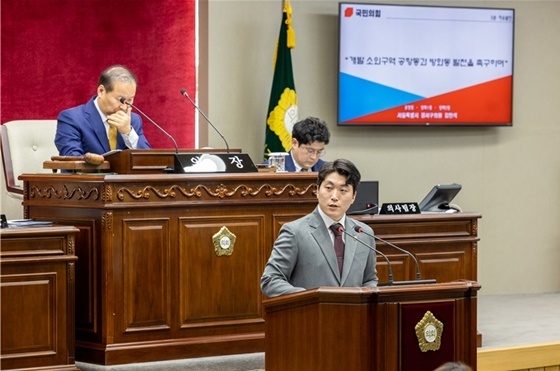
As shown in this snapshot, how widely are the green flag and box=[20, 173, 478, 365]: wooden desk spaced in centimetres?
213

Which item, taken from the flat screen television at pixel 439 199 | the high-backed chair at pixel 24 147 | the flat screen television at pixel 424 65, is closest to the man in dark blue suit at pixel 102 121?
the high-backed chair at pixel 24 147

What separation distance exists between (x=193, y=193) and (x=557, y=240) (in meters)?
4.55

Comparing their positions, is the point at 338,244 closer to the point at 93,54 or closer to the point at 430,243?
the point at 430,243

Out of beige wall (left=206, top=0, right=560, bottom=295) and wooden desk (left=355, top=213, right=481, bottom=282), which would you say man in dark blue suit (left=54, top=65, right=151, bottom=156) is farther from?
beige wall (left=206, top=0, right=560, bottom=295)

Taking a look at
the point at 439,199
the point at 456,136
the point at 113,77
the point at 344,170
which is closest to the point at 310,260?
the point at 344,170

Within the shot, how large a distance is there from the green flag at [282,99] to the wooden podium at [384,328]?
381cm

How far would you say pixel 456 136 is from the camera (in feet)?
28.5

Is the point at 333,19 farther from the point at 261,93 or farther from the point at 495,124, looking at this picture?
the point at 495,124

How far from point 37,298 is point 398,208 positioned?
2.27m

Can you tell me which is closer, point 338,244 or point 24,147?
point 338,244

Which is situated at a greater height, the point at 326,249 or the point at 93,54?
the point at 93,54

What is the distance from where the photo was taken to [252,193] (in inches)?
222

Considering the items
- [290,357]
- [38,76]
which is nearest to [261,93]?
[38,76]

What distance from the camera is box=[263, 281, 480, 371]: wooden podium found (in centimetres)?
394
